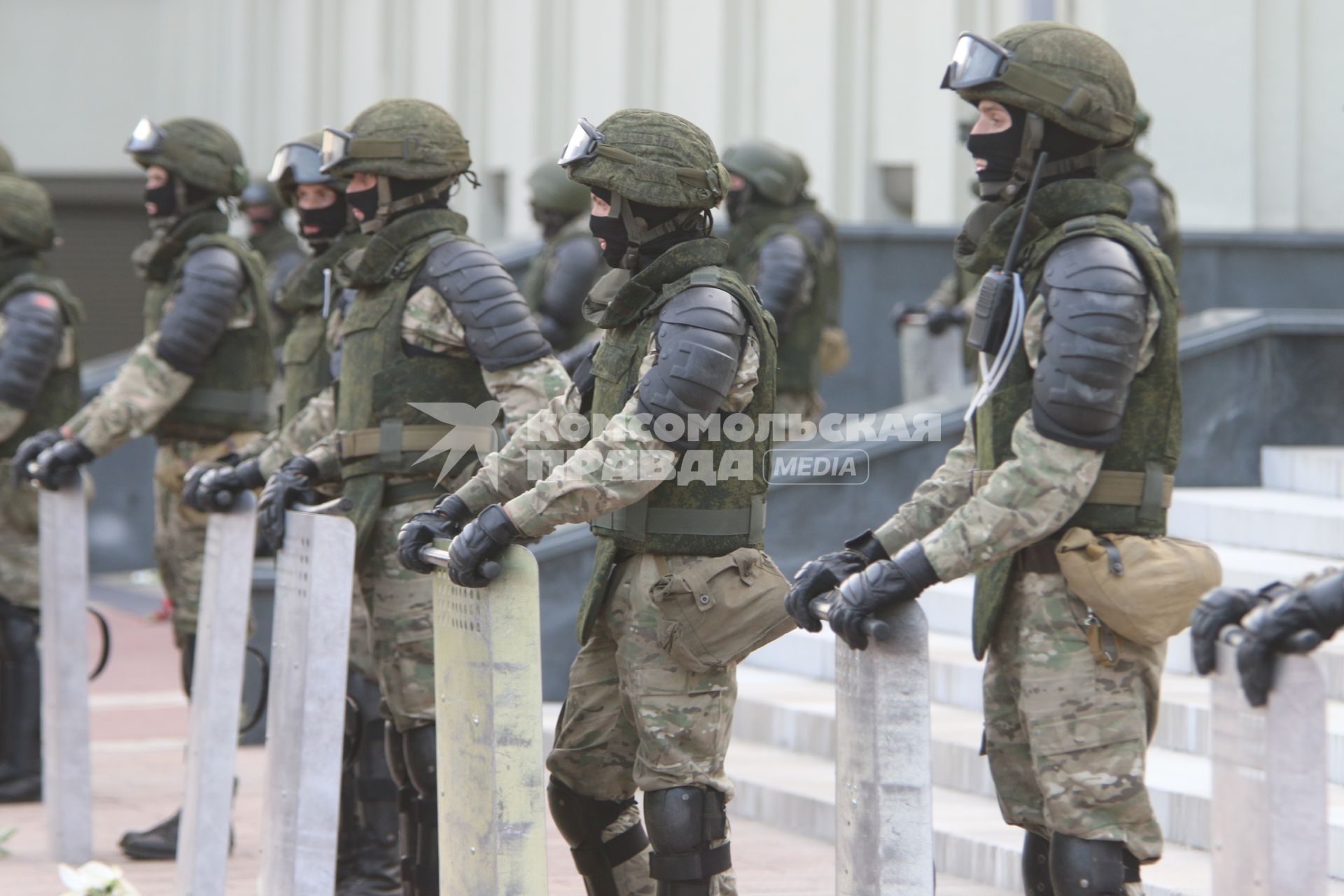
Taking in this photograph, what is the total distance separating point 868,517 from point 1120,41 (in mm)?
3525

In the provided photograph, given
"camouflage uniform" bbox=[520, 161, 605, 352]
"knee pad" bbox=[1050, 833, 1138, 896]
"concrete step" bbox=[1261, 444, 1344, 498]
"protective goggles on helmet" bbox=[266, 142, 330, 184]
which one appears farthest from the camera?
"camouflage uniform" bbox=[520, 161, 605, 352]

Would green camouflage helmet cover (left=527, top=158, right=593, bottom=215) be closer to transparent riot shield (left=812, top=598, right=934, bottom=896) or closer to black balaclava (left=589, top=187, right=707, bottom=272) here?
black balaclava (left=589, top=187, right=707, bottom=272)

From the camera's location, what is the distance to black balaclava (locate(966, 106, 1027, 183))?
4496mm

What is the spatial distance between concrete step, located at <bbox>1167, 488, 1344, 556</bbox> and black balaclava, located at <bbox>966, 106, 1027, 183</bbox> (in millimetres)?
3826

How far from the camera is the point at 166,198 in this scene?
698 centimetres

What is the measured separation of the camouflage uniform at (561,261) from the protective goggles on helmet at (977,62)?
5.35m

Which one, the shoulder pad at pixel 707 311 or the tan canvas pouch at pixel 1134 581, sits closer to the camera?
the tan canvas pouch at pixel 1134 581

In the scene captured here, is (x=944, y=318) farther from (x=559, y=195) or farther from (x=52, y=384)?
(x=52, y=384)

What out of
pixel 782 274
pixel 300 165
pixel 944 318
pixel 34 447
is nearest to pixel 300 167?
pixel 300 165

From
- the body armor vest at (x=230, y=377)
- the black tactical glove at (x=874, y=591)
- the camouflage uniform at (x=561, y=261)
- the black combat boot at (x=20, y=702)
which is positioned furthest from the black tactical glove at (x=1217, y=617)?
the camouflage uniform at (x=561, y=261)

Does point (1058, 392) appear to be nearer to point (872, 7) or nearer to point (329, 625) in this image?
point (329, 625)

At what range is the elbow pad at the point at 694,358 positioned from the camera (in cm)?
442

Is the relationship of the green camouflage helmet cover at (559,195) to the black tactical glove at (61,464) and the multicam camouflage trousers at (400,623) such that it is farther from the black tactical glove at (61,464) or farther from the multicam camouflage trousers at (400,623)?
the multicam camouflage trousers at (400,623)

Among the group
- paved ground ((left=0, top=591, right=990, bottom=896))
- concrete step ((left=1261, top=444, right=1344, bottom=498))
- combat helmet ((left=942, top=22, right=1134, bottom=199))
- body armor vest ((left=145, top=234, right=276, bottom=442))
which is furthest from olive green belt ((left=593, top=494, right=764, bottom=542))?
concrete step ((left=1261, top=444, right=1344, bottom=498))
